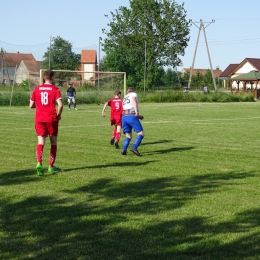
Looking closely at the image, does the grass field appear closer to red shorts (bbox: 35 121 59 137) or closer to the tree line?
red shorts (bbox: 35 121 59 137)

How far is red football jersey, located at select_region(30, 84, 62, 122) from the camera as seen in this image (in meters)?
10.5

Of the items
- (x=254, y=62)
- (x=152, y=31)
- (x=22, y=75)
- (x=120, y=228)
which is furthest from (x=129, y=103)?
(x=254, y=62)

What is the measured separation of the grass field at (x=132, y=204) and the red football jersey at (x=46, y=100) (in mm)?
1012

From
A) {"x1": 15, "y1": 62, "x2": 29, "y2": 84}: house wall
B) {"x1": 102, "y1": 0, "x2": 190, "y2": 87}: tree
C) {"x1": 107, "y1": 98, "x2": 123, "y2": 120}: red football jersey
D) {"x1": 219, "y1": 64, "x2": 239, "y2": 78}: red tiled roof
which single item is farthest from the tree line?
{"x1": 107, "y1": 98, "x2": 123, "y2": 120}: red football jersey

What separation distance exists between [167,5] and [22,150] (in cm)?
7010

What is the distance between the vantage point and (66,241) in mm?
6082

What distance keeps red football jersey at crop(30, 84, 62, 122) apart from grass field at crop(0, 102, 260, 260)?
1.01 m

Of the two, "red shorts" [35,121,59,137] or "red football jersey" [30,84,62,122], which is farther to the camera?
"red shorts" [35,121,59,137]

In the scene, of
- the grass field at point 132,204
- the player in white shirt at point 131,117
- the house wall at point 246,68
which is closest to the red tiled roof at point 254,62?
the house wall at point 246,68

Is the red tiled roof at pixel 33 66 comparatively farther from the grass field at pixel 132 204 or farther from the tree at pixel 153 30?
the grass field at pixel 132 204

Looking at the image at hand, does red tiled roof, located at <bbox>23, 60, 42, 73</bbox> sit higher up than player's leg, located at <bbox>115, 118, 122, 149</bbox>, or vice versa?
red tiled roof, located at <bbox>23, 60, 42, 73</bbox>

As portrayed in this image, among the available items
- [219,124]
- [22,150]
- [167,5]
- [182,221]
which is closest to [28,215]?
[182,221]

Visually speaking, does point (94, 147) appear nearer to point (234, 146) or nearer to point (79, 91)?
point (234, 146)

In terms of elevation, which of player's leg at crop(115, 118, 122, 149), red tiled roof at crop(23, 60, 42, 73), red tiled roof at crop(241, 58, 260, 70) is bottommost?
player's leg at crop(115, 118, 122, 149)
